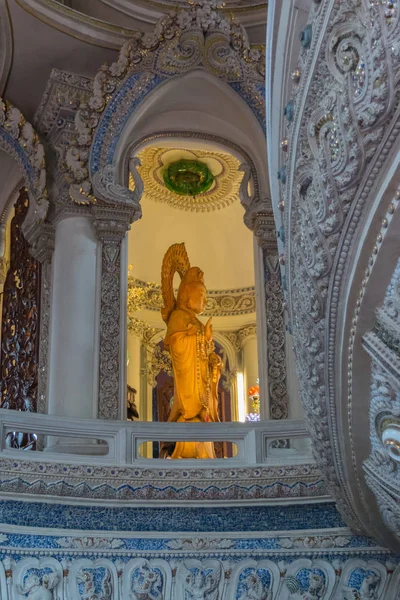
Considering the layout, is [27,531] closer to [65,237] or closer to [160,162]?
[65,237]

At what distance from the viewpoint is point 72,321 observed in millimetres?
8398

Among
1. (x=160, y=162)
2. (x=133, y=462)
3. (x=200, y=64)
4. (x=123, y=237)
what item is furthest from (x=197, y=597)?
(x=160, y=162)

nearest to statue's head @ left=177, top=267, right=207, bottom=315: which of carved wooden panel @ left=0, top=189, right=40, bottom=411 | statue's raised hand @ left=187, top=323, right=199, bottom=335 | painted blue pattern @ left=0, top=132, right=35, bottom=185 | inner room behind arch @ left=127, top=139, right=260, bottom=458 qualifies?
statue's raised hand @ left=187, top=323, right=199, bottom=335

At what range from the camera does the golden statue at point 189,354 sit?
8.88 meters

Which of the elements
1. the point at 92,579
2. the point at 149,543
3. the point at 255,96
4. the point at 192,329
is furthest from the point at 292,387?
the point at 255,96

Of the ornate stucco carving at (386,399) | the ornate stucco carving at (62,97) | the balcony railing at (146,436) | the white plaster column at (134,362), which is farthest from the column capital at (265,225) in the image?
the ornate stucco carving at (386,399)

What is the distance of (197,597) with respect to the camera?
684 cm

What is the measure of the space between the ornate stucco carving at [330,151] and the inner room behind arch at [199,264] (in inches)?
296

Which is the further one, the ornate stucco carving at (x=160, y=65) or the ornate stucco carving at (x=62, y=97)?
the ornate stucco carving at (x=62, y=97)

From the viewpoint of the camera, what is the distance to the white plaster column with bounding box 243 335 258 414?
1288 centimetres

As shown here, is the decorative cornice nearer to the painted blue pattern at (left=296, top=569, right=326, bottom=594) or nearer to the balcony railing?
the balcony railing

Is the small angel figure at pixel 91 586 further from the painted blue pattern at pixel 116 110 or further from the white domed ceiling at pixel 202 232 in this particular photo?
the white domed ceiling at pixel 202 232

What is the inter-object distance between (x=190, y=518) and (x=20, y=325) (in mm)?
3673

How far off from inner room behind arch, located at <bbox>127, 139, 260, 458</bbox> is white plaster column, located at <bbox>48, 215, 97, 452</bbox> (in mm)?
3513
